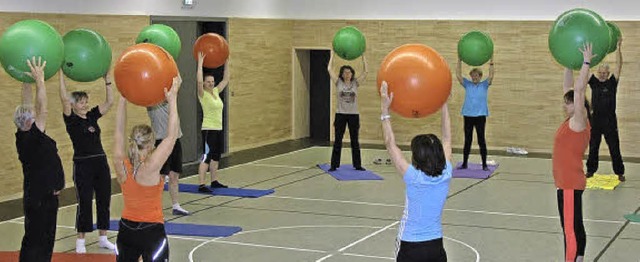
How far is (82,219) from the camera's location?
324 inches

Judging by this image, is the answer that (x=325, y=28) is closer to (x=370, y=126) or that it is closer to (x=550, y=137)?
(x=370, y=126)

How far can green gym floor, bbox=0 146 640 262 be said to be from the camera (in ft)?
27.6

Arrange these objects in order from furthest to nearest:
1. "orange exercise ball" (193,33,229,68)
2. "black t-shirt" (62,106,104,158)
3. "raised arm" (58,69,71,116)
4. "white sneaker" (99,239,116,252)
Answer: "orange exercise ball" (193,33,229,68)
"white sneaker" (99,239,116,252)
"black t-shirt" (62,106,104,158)
"raised arm" (58,69,71,116)

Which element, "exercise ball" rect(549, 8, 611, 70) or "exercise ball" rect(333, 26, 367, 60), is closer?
"exercise ball" rect(549, 8, 611, 70)

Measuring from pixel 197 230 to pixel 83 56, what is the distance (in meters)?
2.56

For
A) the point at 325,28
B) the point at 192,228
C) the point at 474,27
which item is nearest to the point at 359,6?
the point at 325,28

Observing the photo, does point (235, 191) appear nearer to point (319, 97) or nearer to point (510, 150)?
point (510, 150)

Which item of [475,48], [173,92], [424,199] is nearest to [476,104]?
[475,48]

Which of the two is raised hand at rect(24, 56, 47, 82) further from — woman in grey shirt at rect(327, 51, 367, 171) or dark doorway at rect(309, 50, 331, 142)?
dark doorway at rect(309, 50, 331, 142)

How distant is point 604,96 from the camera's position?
12188mm

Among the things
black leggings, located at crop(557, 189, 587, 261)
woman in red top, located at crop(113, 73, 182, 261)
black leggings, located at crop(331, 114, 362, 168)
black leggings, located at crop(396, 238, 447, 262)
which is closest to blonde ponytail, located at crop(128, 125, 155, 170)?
woman in red top, located at crop(113, 73, 182, 261)

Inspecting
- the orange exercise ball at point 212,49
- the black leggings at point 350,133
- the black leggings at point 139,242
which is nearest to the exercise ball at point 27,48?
the black leggings at point 139,242

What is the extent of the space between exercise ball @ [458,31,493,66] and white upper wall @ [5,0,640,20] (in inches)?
171

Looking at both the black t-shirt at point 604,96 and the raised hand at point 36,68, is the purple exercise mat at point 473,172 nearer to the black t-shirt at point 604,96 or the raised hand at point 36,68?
the black t-shirt at point 604,96
